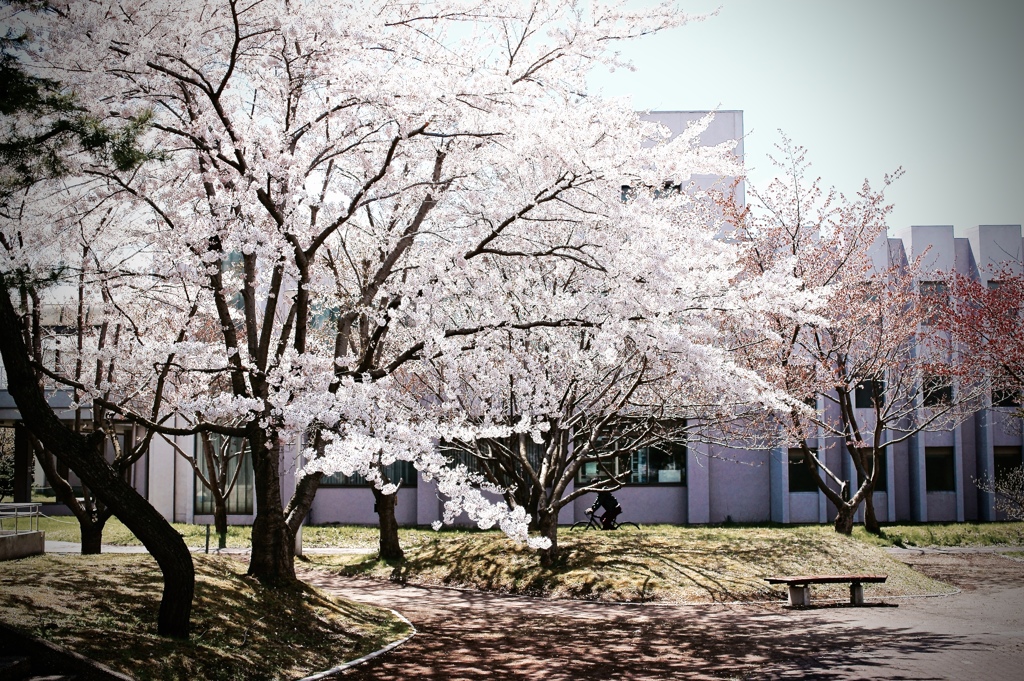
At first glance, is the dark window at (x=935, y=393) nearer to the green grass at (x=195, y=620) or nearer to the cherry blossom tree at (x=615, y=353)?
the cherry blossom tree at (x=615, y=353)

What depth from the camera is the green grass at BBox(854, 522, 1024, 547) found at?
64.2ft

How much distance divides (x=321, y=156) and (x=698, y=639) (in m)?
7.19

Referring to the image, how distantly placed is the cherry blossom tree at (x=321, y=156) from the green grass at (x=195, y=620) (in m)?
0.94

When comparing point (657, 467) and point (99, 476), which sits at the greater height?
point (99, 476)

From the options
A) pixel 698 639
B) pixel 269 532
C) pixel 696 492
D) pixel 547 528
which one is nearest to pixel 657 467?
pixel 696 492

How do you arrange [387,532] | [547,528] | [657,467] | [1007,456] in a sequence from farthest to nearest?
[1007,456] → [657,467] → [387,532] → [547,528]

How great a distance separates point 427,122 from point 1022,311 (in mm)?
19358

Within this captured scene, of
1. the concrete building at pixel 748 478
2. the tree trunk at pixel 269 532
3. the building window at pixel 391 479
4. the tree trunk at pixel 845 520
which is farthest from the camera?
the building window at pixel 391 479

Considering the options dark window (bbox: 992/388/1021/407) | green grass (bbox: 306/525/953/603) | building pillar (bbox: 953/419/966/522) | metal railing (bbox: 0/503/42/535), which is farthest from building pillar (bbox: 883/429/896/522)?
metal railing (bbox: 0/503/42/535)

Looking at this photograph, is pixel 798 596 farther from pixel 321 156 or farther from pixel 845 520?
pixel 321 156

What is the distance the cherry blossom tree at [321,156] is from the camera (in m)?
8.87

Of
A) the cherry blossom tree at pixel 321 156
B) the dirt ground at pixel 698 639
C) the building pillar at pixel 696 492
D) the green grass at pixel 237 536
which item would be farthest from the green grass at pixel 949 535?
the cherry blossom tree at pixel 321 156

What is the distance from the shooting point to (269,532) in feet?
35.7

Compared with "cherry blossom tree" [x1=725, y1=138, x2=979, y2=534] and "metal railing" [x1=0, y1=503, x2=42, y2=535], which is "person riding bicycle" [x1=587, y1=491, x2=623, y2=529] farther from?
"metal railing" [x1=0, y1=503, x2=42, y2=535]
